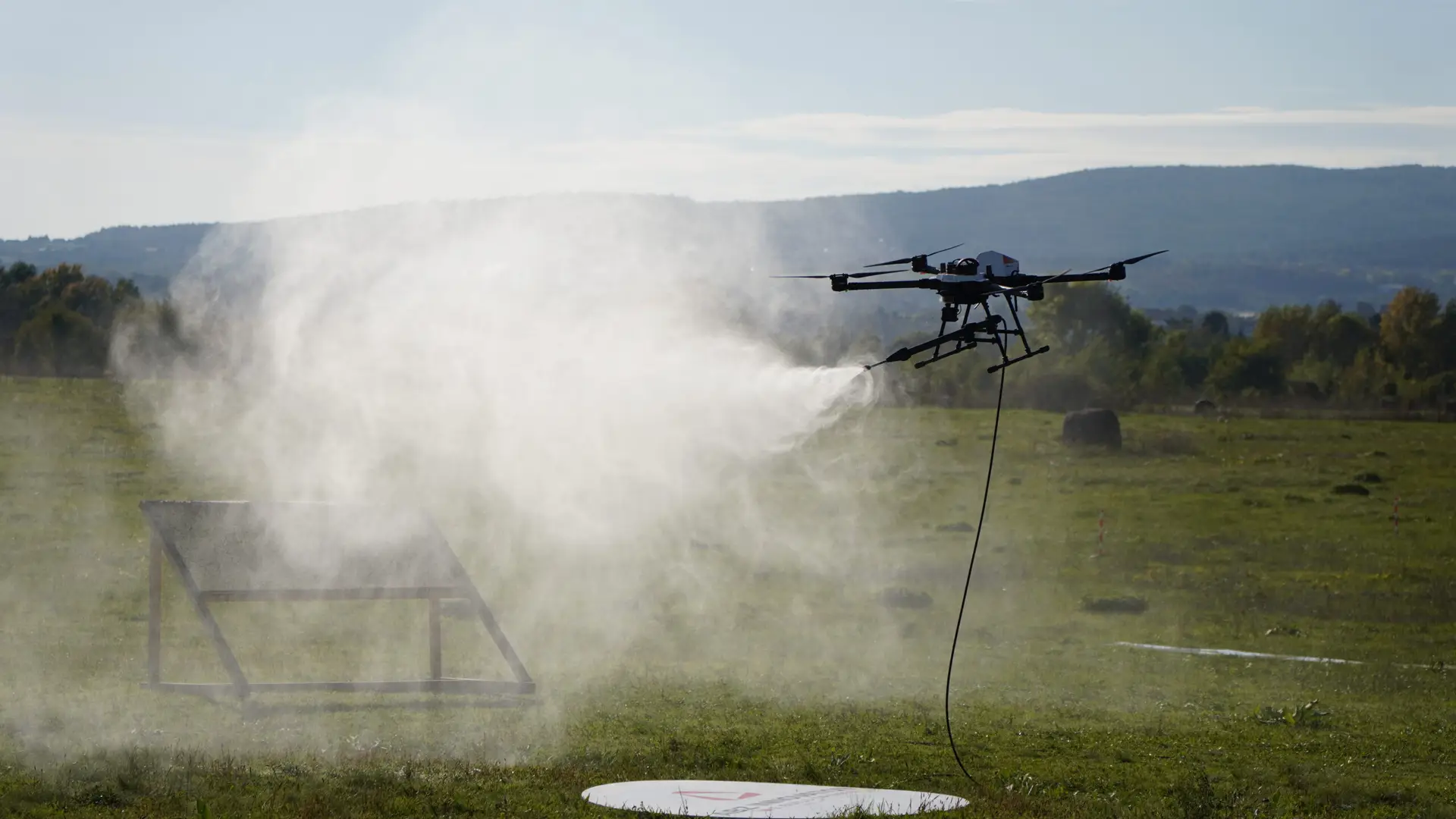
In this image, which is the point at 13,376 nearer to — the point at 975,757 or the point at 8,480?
the point at 8,480

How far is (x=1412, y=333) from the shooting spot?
13538 centimetres

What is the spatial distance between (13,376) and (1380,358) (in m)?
115

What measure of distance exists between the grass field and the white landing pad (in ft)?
1.60

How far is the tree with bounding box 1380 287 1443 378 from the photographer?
5143 inches

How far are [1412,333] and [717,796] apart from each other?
135 metres

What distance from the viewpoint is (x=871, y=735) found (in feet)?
70.4

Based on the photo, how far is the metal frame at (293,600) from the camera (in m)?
21.7

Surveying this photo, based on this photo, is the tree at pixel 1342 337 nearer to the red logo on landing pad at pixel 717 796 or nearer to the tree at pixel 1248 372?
the tree at pixel 1248 372

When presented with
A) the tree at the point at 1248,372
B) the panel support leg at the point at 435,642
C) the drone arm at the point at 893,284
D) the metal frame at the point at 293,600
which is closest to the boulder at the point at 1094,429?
the tree at the point at 1248,372

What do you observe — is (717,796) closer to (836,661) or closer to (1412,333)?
(836,661)

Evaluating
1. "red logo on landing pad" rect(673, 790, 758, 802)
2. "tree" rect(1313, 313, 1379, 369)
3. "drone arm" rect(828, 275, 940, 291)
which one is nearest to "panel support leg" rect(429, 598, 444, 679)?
"red logo on landing pad" rect(673, 790, 758, 802)

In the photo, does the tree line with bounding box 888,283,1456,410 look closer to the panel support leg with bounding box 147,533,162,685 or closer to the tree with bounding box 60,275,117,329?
the tree with bounding box 60,275,117,329

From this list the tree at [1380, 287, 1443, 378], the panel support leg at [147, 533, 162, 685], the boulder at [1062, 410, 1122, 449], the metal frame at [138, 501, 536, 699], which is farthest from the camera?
the tree at [1380, 287, 1443, 378]

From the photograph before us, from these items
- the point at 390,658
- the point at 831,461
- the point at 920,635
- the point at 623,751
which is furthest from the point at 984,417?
the point at 623,751
